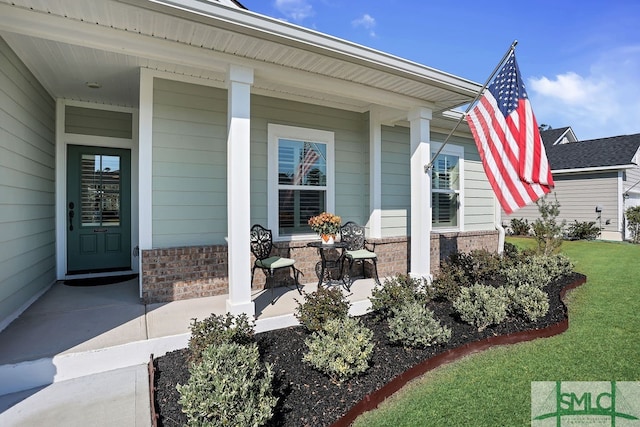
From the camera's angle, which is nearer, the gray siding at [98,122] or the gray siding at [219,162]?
the gray siding at [219,162]

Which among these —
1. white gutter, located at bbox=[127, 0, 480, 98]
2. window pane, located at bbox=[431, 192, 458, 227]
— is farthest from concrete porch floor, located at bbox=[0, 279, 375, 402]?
window pane, located at bbox=[431, 192, 458, 227]

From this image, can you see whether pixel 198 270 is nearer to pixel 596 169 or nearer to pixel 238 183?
pixel 238 183

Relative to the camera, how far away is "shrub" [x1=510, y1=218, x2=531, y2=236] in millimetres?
13586

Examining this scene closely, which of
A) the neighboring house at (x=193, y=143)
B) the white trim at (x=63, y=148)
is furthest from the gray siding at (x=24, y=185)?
the white trim at (x=63, y=148)

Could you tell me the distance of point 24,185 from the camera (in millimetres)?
3740

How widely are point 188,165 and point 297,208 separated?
69.0 inches

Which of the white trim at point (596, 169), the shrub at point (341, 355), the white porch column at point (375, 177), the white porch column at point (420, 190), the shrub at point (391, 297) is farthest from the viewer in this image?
the white trim at point (596, 169)

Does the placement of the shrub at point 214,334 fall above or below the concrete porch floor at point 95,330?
above

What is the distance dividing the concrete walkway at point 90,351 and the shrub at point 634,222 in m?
13.1

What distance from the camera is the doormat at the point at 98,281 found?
193 inches

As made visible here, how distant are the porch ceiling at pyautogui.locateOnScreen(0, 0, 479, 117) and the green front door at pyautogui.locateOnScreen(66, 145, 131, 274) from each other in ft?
3.25

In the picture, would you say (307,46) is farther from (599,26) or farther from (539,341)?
(599,26)

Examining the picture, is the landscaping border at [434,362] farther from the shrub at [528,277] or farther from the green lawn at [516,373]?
the shrub at [528,277]

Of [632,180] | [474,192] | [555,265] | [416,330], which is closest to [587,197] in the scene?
[632,180]
